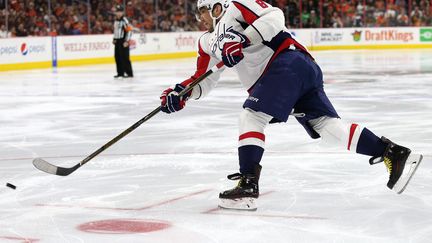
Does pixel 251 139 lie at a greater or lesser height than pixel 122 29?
greater

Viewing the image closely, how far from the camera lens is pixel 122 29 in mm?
14508

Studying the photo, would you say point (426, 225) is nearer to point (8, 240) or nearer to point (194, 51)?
point (8, 240)

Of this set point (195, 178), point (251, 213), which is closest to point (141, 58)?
point (195, 178)

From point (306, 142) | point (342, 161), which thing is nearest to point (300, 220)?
point (342, 161)

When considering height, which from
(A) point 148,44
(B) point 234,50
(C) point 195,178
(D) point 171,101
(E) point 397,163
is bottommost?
(A) point 148,44

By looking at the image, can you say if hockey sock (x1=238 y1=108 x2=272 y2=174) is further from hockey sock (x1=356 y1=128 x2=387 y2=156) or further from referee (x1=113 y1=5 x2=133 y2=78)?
referee (x1=113 y1=5 x2=133 y2=78)

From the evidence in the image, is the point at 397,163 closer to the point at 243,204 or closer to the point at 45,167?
the point at 243,204

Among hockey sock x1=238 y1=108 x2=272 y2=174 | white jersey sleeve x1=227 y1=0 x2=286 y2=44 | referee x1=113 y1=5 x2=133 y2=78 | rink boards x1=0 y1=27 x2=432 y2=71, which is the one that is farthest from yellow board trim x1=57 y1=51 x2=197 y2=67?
hockey sock x1=238 y1=108 x2=272 y2=174

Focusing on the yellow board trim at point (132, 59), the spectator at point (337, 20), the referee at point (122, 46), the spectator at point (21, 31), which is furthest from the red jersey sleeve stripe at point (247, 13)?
the spectator at point (337, 20)

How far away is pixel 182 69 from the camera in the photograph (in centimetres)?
1669

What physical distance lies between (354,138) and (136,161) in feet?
5.92

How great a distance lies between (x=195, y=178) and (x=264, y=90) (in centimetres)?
107

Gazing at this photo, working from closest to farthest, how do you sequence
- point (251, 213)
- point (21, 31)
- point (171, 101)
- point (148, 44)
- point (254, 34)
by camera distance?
point (251, 213) → point (254, 34) → point (171, 101) → point (21, 31) → point (148, 44)

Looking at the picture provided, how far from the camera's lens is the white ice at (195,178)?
349 centimetres
